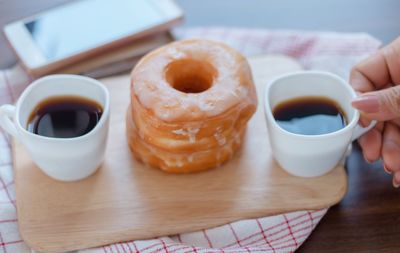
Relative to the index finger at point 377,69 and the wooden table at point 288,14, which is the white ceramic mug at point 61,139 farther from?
the index finger at point 377,69

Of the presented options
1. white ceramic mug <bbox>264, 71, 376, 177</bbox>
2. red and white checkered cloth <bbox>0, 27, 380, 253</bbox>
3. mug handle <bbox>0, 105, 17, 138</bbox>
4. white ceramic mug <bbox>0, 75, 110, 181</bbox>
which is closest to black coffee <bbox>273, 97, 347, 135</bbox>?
white ceramic mug <bbox>264, 71, 376, 177</bbox>

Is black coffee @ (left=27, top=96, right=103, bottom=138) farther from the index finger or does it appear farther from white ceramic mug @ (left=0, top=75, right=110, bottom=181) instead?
the index finger

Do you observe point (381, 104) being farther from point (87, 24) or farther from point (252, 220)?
point (87, 24)

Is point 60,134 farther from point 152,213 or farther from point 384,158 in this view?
point 384,158

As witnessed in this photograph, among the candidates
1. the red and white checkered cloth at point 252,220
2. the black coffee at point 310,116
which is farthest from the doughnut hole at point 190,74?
the red and white checkered cloth at point 252,220

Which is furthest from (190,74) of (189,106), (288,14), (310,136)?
(288,14)
